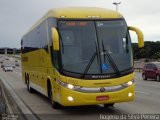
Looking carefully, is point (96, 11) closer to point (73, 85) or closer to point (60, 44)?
point (60, 44)

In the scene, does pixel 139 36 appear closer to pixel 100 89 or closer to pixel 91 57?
pixel 91 57

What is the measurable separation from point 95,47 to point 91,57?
0.36 metres

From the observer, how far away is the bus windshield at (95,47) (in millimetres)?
13234

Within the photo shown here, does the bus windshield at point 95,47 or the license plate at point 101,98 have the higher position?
the bus windshield at point 95,47

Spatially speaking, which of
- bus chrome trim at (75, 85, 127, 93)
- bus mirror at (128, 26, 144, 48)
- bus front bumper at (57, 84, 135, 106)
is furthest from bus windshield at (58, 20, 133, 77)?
bus front bumper at (57, 84, 135, 106)

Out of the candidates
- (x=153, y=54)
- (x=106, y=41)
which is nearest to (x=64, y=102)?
(x=106, y=41)

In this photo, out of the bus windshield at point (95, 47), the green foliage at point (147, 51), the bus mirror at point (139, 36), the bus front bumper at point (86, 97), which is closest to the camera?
the bus front bumper at point (86, 97)

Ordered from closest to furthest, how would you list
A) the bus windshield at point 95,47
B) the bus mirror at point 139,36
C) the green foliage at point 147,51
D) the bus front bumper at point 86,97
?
the bus front bumper at point 86,97
the bus windshield at point 95,47
the bus mirror at point 139,36
the green foliage at point 147,51

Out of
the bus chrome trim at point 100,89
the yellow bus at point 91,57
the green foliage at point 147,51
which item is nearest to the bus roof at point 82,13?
the yellow bus at point 91,57

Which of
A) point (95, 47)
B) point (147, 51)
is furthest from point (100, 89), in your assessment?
point (147, 51)

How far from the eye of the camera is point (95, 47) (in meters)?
13.5

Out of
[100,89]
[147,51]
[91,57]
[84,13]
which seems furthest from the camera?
[147,51]

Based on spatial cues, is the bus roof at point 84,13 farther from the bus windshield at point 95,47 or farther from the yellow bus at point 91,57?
the bus windshield at point 95,47

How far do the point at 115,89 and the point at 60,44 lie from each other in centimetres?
212
